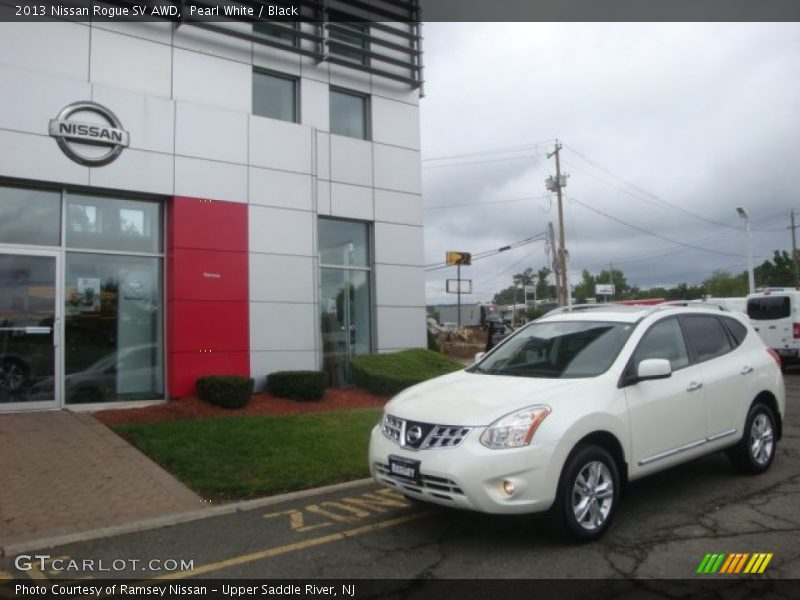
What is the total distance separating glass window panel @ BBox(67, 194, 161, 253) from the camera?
10898mm

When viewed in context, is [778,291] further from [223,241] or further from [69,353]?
[69,353]

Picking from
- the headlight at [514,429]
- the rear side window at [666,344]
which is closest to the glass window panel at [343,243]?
the rear side window at [666,344]

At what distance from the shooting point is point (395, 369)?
12.9 m

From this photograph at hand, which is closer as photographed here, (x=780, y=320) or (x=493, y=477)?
(x=493, y=477)

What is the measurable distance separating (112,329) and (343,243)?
5.08 metres

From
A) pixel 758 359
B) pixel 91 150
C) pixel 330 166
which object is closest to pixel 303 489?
pixel 758 359

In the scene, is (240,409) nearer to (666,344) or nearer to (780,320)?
(666,344)

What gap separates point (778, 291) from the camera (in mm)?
19172

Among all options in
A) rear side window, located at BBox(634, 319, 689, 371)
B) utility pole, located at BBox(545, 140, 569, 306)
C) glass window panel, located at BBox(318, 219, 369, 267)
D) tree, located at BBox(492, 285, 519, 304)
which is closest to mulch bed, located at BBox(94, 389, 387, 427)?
glass window panel, located at BBox(318, 219, 369, 267)

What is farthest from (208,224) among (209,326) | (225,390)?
(225,390)

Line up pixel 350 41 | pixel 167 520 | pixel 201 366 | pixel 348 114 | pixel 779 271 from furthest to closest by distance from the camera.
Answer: pixel 779 271, pixel 350 41, pixel 348 114, pixel 201 366, pixel 167 520

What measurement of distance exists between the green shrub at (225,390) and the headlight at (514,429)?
7282mm

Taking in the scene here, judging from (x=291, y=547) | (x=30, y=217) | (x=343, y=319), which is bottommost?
Answer: (x=291, y=547)

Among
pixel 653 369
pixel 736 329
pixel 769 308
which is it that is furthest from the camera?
pixel 769 308
